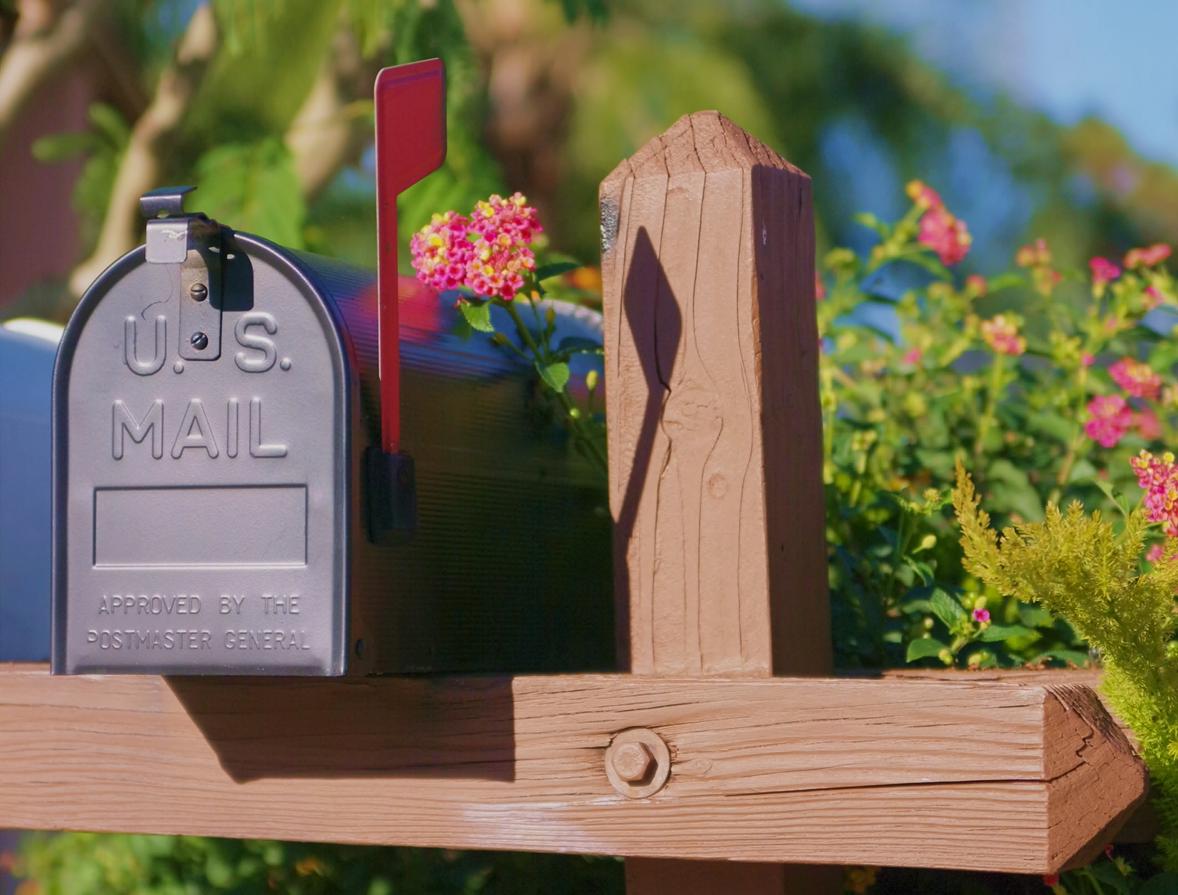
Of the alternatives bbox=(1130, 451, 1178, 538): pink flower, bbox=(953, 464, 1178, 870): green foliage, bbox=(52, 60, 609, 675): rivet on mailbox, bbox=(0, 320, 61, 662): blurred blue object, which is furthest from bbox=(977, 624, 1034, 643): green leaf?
bbox=(0, 320, 61, 662): blurred blue object

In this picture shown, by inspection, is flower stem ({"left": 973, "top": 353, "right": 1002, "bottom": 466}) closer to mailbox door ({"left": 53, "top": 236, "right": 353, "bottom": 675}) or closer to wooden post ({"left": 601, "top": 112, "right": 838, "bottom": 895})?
wooden post ({"left": 601, "top": 112, "right": 838, "bottom": 895})

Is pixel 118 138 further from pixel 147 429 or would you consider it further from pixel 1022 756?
pixel 1022 756

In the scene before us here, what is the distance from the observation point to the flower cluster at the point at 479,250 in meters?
1.46

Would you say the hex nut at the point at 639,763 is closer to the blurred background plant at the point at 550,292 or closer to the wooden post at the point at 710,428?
the wooden post at the point at 710,428

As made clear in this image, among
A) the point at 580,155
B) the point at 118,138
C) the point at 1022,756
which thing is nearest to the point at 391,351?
the point at 1022,756

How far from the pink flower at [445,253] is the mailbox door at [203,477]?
0.76 ft

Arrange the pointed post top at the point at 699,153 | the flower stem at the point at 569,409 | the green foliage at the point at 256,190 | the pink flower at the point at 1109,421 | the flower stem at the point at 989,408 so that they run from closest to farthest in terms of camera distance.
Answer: the pointed post top at the point at 699,153
the flower stem at the point at 569,409
the pink flower at the point at 1109,421
the flower stem at the point at 989,408
the green foliage at the point at 256,190

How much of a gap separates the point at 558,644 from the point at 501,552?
0.63 ft

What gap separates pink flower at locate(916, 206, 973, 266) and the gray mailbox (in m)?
1.15

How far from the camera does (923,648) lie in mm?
1545

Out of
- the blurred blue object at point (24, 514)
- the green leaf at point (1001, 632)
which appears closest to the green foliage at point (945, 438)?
the green leaf at point (1001, 632)

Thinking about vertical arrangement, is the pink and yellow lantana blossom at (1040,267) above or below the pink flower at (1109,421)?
above

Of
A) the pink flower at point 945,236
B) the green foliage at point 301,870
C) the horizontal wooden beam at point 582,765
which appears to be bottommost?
the green foliage at point 301,870

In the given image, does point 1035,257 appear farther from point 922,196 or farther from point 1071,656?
point 1071,656
